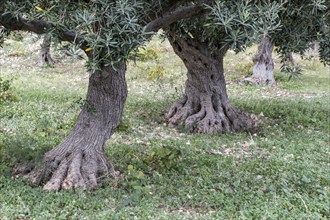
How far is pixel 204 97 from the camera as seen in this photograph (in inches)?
392

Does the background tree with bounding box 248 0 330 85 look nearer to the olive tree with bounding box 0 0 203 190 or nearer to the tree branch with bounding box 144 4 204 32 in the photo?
the tree branch with bounding box 144 4 204 32

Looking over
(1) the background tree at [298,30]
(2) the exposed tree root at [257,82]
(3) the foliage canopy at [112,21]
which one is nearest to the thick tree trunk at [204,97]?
(1) the background tree at [298,30]

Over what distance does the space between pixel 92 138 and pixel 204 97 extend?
4624 millimetres

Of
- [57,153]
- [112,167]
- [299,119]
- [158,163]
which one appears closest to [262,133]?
[299,119]

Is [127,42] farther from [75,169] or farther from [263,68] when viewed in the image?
[263,68]

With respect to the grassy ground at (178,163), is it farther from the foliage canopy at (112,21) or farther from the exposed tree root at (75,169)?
the foliage canopy at (112,21)

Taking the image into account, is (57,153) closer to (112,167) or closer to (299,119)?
(112,167)

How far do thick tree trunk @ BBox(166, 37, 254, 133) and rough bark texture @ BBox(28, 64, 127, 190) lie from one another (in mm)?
4035

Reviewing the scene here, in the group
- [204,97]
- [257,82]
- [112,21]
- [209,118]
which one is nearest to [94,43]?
[112,21]

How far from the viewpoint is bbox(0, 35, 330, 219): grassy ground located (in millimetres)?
4754

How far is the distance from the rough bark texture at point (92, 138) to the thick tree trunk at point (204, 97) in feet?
13.2

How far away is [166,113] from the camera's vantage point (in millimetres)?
10742

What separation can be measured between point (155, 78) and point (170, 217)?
12496 mm

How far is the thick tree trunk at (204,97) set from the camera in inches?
380
